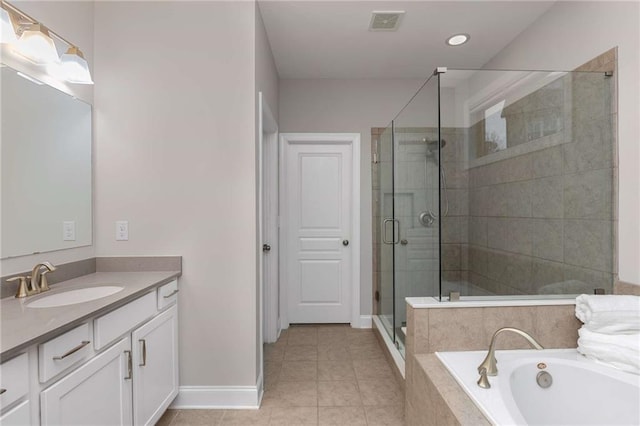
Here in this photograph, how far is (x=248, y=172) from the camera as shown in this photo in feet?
6.78

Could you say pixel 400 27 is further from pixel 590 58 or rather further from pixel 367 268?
pixel 367 268

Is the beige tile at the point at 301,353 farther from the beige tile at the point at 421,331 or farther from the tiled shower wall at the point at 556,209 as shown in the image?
the tiled shower wall at the point at 556,209

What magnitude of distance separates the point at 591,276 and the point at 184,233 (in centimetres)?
248

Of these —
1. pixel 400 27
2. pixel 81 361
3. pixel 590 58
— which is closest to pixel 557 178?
pixel 590 58

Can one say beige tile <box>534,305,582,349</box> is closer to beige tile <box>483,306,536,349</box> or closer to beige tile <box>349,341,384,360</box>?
beige tile <box>483,306,536,349</box>

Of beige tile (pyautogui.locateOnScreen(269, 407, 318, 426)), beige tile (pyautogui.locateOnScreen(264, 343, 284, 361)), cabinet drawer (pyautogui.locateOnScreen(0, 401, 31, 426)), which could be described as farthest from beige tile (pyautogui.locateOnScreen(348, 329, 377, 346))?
cabinet drawer (pyautogui.locateOnScreen(0, 401, 31, 426))

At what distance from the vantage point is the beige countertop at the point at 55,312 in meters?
0.98

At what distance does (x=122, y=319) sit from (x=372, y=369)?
6.13ft

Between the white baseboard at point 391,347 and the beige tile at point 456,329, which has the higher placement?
the beige tile at point 456,329

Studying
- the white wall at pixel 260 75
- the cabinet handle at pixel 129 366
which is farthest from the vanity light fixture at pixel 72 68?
the cabinet handle at pixel 129 366

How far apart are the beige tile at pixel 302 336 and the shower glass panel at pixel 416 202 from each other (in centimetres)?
89

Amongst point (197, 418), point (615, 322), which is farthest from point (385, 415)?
point (615, 322)

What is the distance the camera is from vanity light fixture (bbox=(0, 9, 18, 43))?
1.42m

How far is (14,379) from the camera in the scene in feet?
3.09
